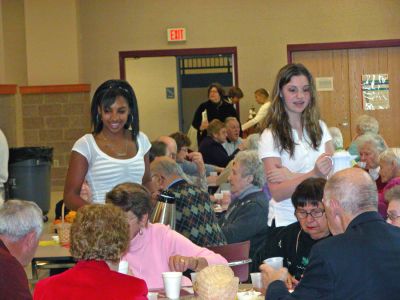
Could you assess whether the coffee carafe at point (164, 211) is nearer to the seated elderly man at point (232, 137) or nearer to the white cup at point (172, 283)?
the white cup at point (172, 283)

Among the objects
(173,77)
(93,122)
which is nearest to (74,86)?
(173,77)

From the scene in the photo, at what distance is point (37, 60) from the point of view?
14539mm

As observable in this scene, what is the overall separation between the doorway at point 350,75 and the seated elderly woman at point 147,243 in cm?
1102

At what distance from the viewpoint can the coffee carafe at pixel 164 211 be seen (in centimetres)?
442

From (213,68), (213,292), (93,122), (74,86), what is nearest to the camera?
(213,292)

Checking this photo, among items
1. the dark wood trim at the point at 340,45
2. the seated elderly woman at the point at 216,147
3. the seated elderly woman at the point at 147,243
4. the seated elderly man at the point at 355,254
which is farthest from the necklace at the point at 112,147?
the dark wood trim at the point at 340,45

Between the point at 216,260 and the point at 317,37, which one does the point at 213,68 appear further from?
the point at 216,260

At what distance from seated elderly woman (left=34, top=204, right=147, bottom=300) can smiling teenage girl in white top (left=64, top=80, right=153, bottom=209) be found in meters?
1.49

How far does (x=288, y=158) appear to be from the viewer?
14.3 ft

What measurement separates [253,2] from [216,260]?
37.1 ft

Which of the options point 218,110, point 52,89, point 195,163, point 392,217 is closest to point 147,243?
point 392,217

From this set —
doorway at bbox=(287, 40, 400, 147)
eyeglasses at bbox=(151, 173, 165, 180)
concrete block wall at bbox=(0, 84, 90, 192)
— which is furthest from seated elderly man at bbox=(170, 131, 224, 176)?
doorway at bbox=(287, 40, 400, 147)

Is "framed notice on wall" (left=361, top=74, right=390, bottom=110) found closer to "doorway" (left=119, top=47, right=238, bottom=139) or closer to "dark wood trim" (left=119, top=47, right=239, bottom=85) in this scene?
"dark wood trim" (left=119, top=47, right=239, bottom=85)

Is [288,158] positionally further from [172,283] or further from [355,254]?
[355,254]
